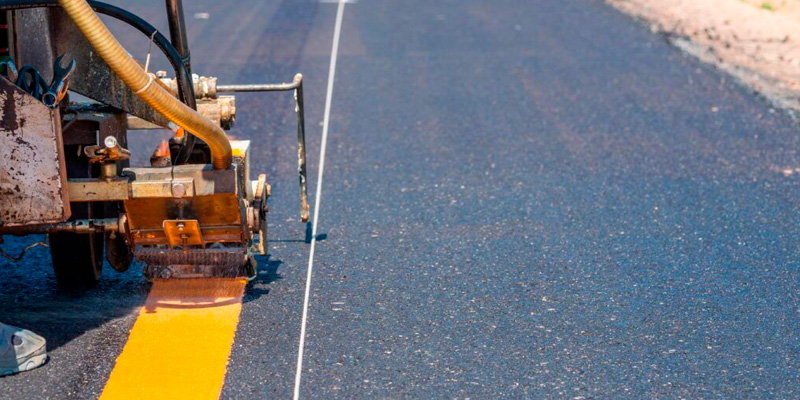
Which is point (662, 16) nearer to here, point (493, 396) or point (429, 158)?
point (429, 158)

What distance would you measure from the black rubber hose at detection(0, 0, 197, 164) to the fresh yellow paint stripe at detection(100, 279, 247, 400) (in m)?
0.61

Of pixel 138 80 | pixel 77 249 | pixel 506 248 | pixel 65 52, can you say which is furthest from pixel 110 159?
pixel 506 248

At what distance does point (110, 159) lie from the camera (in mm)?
4039

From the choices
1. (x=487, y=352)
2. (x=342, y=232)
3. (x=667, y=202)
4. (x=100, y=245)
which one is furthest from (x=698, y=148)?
(x=100, y=245)

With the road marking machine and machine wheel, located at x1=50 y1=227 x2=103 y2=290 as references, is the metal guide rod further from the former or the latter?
machine wheel, located at x1=50 y1=227 x2=103 y2=290

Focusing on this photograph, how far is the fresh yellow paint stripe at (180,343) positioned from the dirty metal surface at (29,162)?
0.60m

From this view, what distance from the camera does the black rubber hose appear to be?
3.74m

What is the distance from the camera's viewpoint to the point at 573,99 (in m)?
8.74

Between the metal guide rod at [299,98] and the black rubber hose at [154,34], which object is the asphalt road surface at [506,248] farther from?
the black rubber hose at [154,34]

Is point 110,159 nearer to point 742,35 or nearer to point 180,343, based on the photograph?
point 180,343

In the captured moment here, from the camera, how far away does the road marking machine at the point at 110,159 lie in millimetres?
3793

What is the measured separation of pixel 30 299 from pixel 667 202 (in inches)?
136

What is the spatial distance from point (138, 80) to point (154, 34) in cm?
56

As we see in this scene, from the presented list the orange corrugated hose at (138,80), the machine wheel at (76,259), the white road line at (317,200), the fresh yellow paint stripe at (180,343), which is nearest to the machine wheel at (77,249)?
the machine wheel at (76,259)
